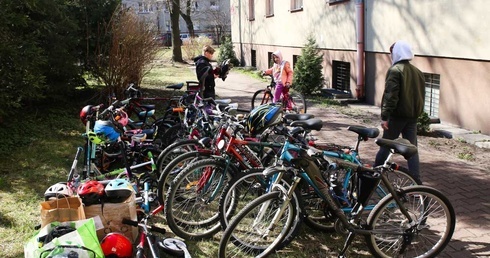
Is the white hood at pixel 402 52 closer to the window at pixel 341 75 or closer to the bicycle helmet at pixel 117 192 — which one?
the bicycle helmet at pixel 117 192

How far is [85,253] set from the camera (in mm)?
2998

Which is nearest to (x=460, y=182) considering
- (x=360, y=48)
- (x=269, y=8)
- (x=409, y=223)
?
(x=409, y=223)

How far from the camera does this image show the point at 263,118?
4227 millimetres

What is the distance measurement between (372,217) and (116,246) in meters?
2.01

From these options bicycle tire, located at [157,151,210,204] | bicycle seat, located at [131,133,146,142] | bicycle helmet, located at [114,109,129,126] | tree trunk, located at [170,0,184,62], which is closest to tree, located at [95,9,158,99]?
bicycle helmet, located at [114,109,129,126]

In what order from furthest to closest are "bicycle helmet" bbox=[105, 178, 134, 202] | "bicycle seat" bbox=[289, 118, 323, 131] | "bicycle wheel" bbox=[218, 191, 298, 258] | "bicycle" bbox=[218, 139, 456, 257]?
1. "bicycle seat" bbox=[289, 118, 323, 131]
2. "bicycle helmet" bbox=[105, 178, 134, 202]
3. "bicycle" bbox=[218, 139, 456, 257]
4. "bicycle wheel" bbox=[218, 191, 298, 258]

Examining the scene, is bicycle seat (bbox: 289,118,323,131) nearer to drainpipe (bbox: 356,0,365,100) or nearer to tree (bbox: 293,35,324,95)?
drainpipe (bbox: 356,0,365,100)

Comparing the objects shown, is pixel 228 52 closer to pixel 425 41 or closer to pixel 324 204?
pixel 425 41

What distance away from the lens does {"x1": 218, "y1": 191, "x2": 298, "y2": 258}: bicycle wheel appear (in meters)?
3.29

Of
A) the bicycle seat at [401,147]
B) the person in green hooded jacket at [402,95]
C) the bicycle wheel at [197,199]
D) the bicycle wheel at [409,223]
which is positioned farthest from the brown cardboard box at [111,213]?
the person in green hooded jacket at [402,95]

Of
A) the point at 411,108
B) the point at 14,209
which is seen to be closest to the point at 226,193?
the point at 411,108

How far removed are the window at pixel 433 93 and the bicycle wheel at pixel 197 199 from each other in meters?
5.81

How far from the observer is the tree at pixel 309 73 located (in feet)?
39.9

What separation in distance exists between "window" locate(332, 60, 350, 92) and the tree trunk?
44.1 ft
